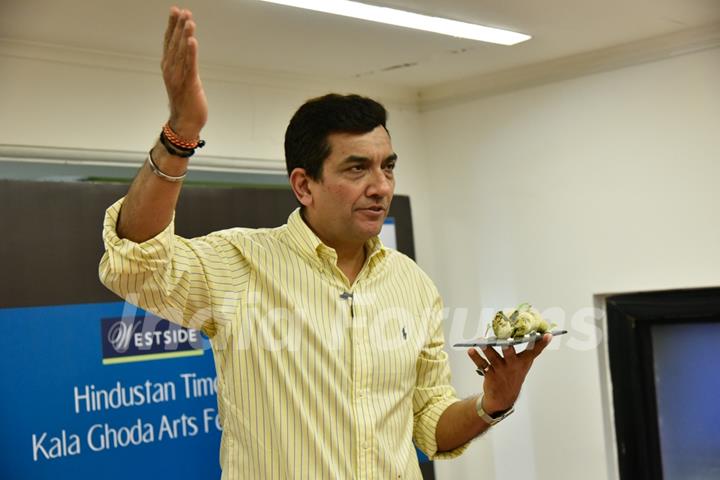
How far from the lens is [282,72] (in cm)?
454

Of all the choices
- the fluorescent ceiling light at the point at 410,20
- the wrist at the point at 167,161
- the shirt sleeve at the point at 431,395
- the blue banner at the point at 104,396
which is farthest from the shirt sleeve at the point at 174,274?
the blue banner at the point at 104,396

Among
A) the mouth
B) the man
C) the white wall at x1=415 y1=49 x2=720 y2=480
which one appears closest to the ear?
the man

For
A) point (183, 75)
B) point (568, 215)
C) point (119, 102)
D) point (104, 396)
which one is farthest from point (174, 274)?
point (568, 215)

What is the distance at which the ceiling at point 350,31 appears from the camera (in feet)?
11.4

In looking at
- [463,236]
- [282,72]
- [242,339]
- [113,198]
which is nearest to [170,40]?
[242,339]

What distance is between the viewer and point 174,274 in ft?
5.87

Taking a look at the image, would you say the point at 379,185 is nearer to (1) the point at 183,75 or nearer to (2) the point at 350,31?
(1) the point at 183,75

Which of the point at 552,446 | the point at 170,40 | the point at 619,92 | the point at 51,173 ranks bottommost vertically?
the point at 552,446

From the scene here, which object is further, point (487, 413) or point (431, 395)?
point (431, 395)

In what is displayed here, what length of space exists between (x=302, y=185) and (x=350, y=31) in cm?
187

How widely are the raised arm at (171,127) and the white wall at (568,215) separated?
124 inches

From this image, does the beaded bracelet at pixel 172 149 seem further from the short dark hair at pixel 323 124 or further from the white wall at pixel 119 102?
the white wall at pixel 119 102

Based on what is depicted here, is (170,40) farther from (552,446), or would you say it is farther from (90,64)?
(552,446)

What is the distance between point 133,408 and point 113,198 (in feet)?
2.74
